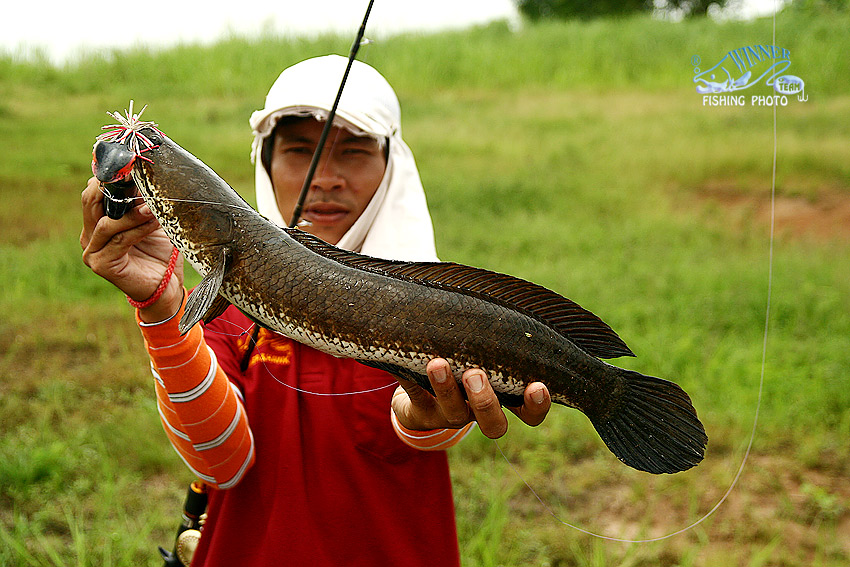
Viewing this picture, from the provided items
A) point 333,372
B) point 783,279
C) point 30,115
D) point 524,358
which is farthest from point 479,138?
point 524,358

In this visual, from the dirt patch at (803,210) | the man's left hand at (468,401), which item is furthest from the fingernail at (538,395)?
the dirt patch at (803,210)

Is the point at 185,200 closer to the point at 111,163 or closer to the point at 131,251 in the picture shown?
the point at 111,163

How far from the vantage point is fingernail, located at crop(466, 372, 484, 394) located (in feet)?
4.45

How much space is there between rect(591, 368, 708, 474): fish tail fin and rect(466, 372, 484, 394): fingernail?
0.26 metres

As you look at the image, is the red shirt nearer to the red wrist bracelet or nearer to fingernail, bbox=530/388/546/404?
the red wrist bracelet

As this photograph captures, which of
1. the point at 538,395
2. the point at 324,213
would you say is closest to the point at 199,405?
the point at 324,213

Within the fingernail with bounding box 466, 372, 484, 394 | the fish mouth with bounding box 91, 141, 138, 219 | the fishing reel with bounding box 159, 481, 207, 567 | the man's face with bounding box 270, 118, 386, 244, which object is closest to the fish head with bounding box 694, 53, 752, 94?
the man's face with bounding box 270, 118, 386, 244

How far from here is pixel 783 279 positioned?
5535 millimetres

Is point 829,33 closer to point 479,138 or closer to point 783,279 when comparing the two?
point 783,279

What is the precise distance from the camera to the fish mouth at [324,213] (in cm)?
195

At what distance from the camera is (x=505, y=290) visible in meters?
1.42

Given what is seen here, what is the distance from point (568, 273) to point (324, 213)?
13.6ft

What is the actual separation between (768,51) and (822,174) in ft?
10.6

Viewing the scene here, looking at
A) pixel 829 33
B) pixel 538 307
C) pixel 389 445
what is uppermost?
pixel 829 33
